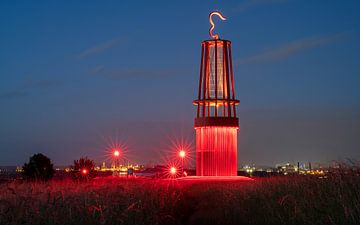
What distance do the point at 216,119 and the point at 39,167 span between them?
47.1 feet

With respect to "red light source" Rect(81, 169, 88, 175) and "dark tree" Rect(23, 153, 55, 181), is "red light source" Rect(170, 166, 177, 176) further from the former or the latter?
"dark tree" Rect(23, 153, 55, 181)

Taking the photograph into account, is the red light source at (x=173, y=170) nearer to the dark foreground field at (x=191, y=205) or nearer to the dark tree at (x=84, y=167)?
the dark tree at (x=84, y=167)

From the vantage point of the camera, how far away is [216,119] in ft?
145

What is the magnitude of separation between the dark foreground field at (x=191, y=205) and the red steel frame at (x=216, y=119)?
18334 millimetres

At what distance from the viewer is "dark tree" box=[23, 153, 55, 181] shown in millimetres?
35000

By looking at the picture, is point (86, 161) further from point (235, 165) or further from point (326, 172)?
point (326, 172)

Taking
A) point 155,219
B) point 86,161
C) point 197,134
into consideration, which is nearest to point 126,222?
point 155,219

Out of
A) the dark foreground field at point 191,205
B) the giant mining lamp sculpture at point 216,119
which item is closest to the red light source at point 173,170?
the giant mining lamp sculpture at point 216,119

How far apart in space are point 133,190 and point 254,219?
13.4 feet

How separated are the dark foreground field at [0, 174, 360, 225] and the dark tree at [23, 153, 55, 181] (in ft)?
41.2

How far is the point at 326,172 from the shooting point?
47.5 ft

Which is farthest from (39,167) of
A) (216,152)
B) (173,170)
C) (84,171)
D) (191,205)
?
(173,170)

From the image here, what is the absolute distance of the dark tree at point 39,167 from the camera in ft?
115

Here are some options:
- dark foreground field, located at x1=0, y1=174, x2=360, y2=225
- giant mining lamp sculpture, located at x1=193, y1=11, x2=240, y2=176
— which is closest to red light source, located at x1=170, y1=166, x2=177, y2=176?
giant mining lamp sculpture, located at x1=193, y1=11, x2=240, y2=176
